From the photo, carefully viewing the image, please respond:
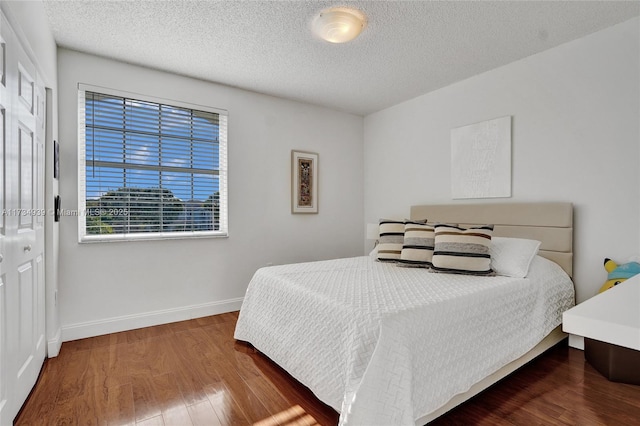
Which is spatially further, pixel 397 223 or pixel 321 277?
pixel 397 223

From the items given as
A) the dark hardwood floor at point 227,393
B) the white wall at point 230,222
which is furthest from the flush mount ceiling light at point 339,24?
the dark hardwood floor at point 227,393

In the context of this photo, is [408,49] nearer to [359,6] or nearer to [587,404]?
[359,6]

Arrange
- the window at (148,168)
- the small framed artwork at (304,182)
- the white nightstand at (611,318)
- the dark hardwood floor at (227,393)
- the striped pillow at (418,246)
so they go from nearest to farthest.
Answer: the white nightstand at (611,318), the dark hardwood floor at (227,393), the striped pillow at (418,246), the window at (148,168), the small framed artwork at (304,182)

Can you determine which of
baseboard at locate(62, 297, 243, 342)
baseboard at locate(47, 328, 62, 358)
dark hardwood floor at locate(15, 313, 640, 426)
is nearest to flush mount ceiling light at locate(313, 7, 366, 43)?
dark hardwood floor at locate(15, 313, 640, 426)

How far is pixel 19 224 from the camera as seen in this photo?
176 cm

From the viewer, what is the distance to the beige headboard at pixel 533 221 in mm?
2648

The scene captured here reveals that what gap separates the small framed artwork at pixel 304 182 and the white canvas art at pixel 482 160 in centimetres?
163

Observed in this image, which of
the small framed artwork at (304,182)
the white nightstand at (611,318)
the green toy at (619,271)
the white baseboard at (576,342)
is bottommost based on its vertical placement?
the white baseboard at (576,342)

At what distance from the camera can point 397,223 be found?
317cm

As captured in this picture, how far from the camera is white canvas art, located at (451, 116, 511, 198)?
3111mm

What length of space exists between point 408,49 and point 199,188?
7.85 feet

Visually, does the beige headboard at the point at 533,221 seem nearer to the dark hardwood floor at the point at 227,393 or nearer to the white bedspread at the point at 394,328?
the white bedspread at the point at 394,328

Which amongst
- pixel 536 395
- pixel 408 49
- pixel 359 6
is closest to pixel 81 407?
pixel 536 395

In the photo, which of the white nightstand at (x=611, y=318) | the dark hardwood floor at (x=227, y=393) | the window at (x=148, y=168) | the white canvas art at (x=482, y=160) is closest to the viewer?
the white nightstand at (x=611, y=318)
